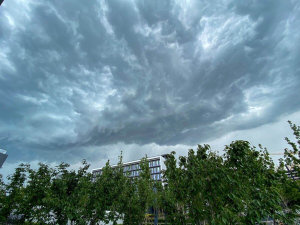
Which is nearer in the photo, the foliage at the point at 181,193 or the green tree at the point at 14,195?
the foliage at the point at 181,193

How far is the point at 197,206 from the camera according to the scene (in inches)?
260

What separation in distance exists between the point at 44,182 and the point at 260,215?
14205 millimetres

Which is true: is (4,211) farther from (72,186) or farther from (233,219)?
A: (233,219)

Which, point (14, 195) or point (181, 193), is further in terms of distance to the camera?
point (14, 195)

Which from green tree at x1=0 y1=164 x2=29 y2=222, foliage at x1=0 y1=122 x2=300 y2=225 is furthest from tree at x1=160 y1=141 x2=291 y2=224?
green tree at x1=0 y1=164 x2=29 y2=222

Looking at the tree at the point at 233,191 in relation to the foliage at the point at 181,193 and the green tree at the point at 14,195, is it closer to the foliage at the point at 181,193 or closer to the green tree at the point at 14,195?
the foliage at the point at 181,193

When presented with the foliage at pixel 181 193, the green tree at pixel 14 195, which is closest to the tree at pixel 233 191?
the foliage at pixel 181 193

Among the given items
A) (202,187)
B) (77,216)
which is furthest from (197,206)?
(77,216)

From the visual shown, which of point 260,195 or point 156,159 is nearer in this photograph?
point 260,195

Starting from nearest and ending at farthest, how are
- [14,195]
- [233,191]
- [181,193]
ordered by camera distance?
1. [233,191]
2. [181,193]
3. [14,195]

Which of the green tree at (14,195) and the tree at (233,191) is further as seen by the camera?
the green tree at (14,195)

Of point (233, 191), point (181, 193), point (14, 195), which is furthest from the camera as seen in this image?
point (14, 195)

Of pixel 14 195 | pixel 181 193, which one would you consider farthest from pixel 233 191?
pixel 14 195

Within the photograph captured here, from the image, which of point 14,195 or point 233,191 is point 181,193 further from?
point 14,195
